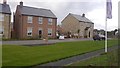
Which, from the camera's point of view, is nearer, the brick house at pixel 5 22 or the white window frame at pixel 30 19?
the brick house at pixel 5 22

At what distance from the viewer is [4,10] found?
53.3 meters

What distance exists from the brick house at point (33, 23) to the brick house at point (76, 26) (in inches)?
664

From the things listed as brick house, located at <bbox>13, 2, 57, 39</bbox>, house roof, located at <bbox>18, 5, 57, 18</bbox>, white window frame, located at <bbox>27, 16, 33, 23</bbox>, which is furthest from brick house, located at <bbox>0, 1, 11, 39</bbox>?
white window frame, located at <bbox>27, 16, 33, 23</bbox>

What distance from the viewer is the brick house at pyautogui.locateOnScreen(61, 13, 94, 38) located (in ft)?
265

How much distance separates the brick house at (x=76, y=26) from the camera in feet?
265

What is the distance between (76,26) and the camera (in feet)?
267

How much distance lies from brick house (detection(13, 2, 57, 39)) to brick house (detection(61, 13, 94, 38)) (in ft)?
55.3

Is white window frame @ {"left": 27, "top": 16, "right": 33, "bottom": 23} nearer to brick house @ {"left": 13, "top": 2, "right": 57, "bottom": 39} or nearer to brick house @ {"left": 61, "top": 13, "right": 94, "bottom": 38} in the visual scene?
brick house @ {"left": 13, "top": 2, "right": 57, "bottom": 39}

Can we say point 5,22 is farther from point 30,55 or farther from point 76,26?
point 30,55

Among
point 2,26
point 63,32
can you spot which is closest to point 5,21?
point 2,26

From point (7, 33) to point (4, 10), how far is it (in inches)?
207

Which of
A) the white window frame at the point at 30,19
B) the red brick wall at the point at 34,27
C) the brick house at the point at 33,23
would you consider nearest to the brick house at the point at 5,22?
the brick house at the point at 33,23

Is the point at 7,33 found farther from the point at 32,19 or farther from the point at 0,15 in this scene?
the point at 32,19

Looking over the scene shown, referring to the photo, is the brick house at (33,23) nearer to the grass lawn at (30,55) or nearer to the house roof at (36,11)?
the house roof at (36,11)
